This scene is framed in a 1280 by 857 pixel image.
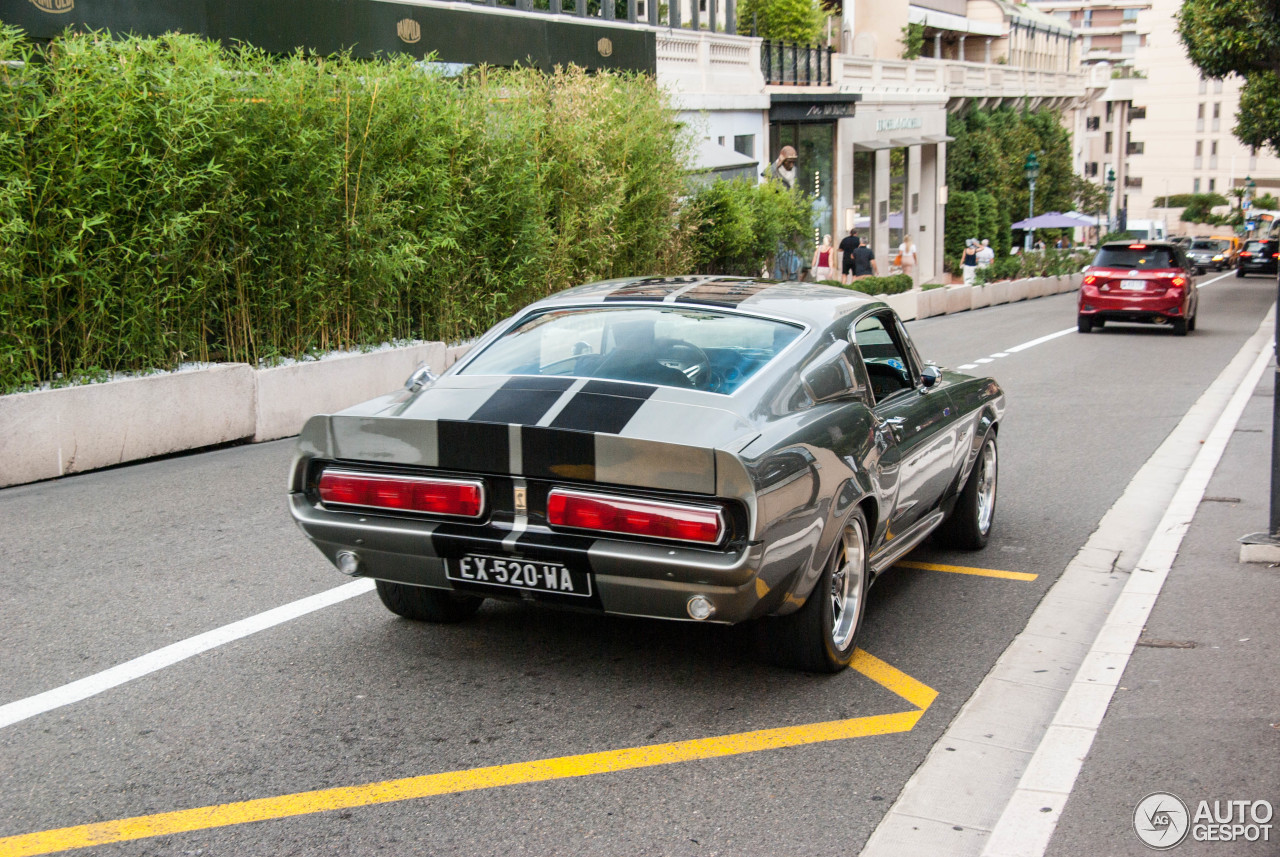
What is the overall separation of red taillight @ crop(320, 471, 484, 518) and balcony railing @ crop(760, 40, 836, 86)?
30982 millimetres

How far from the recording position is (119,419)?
360 inches

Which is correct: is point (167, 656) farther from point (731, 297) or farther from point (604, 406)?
point (731, 297)

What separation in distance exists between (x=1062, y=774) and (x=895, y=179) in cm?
4356

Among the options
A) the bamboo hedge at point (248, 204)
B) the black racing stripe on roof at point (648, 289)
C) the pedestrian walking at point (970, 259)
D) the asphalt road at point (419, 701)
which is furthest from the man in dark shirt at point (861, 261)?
the black racing stripe on roof at point (648, 289)

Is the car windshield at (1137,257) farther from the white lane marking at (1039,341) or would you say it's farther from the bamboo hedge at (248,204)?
the bamboo hedge at (248,204)

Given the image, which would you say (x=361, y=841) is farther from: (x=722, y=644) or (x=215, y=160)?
(x=215, y=160)

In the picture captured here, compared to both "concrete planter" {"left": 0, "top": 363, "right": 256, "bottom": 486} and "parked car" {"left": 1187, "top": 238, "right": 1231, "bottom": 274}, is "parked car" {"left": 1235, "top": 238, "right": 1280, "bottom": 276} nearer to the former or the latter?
"parked car" {"left": 1187, "top": 238, "right": 1231, "bottom": 274}

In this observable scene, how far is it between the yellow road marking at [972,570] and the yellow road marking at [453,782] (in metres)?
1.88

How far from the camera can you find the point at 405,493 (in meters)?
4.36

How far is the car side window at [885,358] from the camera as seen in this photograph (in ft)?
18.9

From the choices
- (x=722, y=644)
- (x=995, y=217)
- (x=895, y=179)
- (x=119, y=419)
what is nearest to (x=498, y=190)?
(x=119, y=419)

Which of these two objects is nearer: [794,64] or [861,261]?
[861,261]
